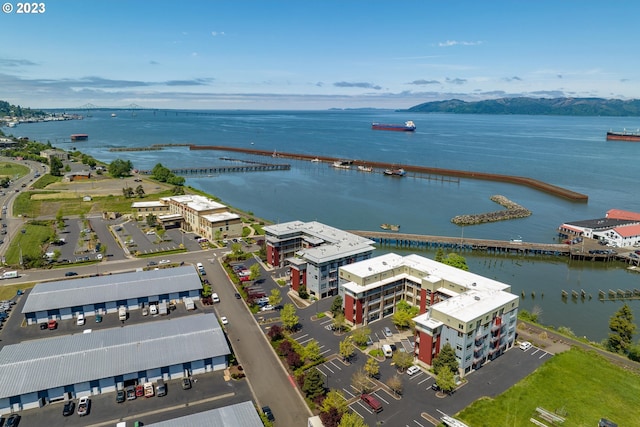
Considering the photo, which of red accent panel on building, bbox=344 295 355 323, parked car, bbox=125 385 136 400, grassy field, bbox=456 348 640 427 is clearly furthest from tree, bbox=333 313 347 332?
parked car, bbox=125 385 136 400

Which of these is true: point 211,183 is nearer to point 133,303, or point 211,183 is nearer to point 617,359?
point 133,303

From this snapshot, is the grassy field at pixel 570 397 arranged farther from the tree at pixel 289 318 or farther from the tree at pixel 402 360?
the tree at pixel 289 318

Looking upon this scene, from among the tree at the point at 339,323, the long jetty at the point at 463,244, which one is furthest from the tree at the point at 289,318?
the long jetty at the point at 463,244

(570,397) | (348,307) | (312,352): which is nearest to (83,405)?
(312,352)

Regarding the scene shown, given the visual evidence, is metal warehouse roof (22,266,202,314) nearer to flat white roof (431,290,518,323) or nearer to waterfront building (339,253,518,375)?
waterfront building (339,253,518,375)

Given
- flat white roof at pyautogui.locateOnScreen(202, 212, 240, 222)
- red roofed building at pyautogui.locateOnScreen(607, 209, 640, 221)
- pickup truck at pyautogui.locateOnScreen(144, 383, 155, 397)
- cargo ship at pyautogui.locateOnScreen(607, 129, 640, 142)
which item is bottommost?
pickup truck at pyautogui.locateOnScreen(144, 383, 155, 397)

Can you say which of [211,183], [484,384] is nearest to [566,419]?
[484,384]
